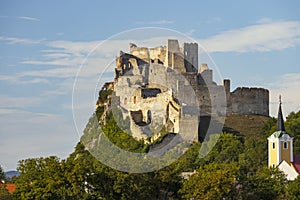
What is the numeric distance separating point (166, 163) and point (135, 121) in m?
20.5

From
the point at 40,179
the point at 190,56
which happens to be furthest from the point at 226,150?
the point at 40,179

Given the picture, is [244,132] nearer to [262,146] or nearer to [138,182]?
[262,146]

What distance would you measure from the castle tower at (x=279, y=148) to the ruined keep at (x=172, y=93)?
1081 centimetres

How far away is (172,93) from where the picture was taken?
319 feet

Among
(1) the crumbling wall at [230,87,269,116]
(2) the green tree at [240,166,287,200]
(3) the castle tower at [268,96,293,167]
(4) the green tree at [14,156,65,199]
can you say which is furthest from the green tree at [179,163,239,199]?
(1) the crumbling wall at [230,87,269,116]

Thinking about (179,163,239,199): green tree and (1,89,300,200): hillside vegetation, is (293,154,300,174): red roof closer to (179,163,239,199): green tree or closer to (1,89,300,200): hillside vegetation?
(1,89,300,200): hillside vegetation

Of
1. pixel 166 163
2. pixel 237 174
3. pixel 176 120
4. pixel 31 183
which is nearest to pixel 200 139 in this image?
pixel 176 120

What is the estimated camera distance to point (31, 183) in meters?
63.9

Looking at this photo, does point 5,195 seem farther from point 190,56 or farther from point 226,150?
point 190,56

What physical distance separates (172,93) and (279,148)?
17.4 m

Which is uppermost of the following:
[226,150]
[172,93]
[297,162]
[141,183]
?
[172,93]

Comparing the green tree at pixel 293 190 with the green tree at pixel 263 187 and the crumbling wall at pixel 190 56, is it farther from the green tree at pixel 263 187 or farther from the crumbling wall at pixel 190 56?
the crumbling wall at pixel 190 56

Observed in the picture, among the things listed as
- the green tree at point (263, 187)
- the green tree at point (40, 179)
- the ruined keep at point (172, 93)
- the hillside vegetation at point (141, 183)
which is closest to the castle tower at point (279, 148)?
the hillside vegetation at point (141, 183)

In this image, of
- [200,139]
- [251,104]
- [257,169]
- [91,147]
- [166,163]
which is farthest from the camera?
[251,104]
